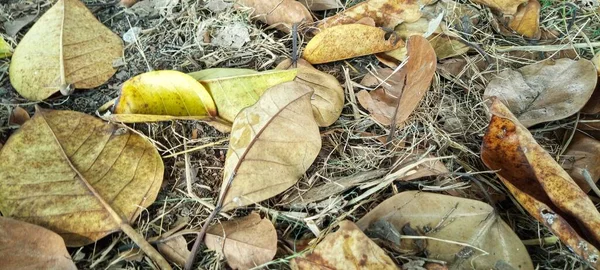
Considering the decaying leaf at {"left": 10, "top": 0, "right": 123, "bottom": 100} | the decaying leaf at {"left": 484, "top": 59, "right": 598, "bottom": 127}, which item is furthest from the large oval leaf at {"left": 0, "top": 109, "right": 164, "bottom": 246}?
the decaying leaf at {"left": 484, "top": 59, "right": 598, "bottom": 127}

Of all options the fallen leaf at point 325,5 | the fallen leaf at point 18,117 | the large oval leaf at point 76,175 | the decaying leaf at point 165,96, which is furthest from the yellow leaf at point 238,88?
the fallen leaf at point 18,117

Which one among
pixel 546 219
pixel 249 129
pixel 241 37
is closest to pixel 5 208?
pixel 249 129

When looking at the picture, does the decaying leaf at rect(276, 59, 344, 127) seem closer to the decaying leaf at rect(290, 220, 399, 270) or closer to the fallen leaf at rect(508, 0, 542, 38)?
the decaying leaf at rect(290, 220, 399, 270)

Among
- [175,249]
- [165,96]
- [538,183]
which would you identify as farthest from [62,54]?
[538,183]

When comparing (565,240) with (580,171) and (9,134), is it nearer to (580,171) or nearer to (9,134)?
(580,171)

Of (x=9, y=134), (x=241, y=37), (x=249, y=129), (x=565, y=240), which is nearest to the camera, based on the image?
(x=565, y=240)

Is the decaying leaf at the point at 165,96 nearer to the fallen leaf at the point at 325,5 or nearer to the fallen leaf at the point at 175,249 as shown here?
the fallen leaf at the point at 175,249
